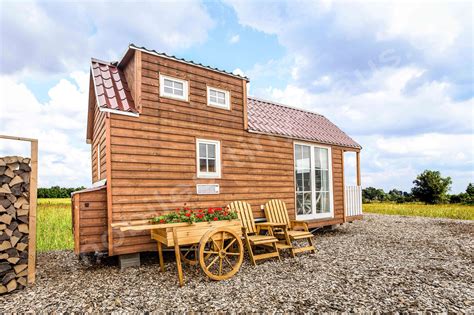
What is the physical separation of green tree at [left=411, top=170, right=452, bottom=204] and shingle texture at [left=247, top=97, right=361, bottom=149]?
11.1m

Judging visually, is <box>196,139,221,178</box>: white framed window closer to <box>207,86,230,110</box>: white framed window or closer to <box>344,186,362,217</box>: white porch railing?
<box>207,86,230,110</box>: white framed window

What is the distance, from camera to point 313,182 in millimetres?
8766

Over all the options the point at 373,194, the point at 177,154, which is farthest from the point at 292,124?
the point at 373,194

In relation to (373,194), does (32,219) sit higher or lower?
higher

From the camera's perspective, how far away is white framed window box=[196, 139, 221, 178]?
6.31 metres

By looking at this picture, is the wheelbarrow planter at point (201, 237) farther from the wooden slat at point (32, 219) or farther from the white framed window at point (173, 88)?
the white framed window at point (173, 88)

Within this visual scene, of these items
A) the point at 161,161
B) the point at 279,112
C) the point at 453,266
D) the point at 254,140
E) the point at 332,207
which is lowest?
the point at 453,266

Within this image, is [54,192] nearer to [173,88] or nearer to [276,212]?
[173,88]

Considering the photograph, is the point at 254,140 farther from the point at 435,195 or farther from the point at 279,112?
the point at 435,195

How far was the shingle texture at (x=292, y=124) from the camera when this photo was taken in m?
7.94

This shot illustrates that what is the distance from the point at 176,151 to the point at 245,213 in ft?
6.57

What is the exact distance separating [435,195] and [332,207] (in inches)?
509

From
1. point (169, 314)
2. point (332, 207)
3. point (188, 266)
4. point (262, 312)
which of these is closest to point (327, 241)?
point (332, 207)

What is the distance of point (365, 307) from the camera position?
3615mm
